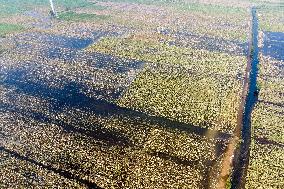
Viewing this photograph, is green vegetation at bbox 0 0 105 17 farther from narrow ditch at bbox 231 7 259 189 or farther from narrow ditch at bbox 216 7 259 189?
narrow ditch at bbox 216 7 259 189

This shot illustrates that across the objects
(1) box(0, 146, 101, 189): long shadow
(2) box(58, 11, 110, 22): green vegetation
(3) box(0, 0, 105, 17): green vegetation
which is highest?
(3) box(0, 0, 105, 17): green vegetation

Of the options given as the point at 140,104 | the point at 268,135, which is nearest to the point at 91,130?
the point at 140,104

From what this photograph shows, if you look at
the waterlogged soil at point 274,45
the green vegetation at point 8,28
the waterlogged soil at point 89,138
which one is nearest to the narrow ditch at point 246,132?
the waterlogged soil at point 89,138

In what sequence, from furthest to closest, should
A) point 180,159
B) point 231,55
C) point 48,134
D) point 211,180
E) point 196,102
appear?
point 231,55, point 196,102, point 48,134, point 180,159, point 211,180

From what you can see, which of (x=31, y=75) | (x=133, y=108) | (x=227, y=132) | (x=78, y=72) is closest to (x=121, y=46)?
(x=78, y=72)

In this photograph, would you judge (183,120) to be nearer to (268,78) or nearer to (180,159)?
(180,159)

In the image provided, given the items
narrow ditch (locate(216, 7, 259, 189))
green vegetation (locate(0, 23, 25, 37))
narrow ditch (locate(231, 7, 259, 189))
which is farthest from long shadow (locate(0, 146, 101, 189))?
green vegetation (locate(0, 23, 25, 37))

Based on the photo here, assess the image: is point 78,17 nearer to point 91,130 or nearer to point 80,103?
point 80,103
